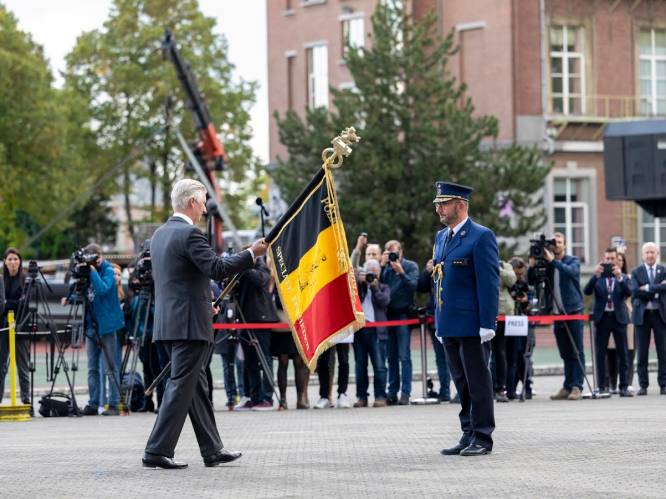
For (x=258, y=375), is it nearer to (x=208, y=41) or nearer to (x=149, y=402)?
(x=149, y=402)

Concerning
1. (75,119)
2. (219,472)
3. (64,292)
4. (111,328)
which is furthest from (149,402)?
(75,119)

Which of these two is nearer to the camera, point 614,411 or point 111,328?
point 614,411

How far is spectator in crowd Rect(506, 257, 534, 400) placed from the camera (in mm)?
22375

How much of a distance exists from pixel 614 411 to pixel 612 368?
195 inches

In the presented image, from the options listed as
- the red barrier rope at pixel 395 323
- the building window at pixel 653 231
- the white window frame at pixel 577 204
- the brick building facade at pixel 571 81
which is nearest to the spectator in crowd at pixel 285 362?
the red barrier rope at pixel 395 323

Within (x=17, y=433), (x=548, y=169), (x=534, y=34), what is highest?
(x=534, y=34)

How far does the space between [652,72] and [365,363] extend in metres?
34.3

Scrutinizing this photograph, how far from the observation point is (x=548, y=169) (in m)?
46.3

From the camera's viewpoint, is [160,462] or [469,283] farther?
[469,283]

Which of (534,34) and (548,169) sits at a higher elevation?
(534,34)

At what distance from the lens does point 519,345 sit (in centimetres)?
2256

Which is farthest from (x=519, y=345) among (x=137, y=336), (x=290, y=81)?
(x=290, y=81)

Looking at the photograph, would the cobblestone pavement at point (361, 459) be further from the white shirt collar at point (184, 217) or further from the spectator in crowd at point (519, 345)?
the spectator in crowd at point (519, 345)

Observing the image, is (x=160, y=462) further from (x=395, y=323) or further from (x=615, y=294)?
(x=615, y=294)
